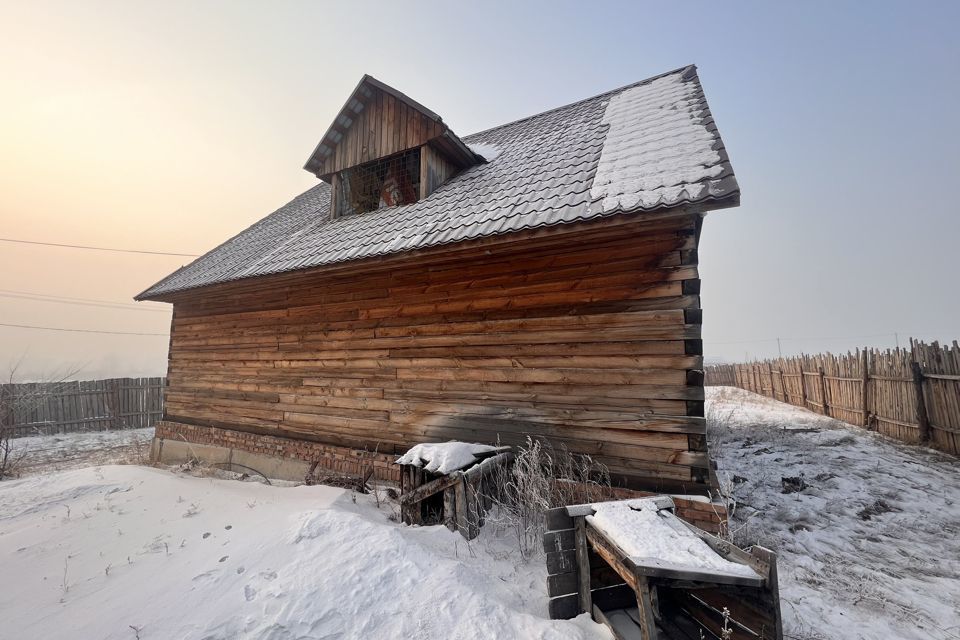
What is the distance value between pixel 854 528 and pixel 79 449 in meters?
18.4

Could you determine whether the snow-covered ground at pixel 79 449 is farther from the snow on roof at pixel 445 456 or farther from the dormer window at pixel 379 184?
the snow on roof at pixel 445 456

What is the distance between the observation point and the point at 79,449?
12133 millimetres

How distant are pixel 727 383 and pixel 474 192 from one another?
25.2 meters

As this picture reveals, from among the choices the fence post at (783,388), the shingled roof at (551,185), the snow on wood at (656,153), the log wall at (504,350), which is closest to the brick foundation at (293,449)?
the log wall at (504,350)

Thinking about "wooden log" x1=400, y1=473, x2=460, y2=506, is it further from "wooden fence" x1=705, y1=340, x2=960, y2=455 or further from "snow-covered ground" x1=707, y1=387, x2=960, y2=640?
"wooden fence" x1=705, y1=340, x2=960, y2=455

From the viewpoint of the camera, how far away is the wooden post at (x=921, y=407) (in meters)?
8.55

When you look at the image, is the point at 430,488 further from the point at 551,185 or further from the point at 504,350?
the point at 551,185

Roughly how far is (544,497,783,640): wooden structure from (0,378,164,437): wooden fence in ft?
56.7

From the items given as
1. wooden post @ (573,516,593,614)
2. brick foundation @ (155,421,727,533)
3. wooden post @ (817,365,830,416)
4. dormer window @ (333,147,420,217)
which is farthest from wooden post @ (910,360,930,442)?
dormer window @ (333,147,420,217)

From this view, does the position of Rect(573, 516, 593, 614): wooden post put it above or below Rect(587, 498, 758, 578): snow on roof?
below

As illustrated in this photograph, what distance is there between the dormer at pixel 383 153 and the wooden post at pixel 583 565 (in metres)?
6.04

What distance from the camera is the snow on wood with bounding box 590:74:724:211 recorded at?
4.03 meters

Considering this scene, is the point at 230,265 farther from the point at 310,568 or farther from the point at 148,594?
the point at 310,568

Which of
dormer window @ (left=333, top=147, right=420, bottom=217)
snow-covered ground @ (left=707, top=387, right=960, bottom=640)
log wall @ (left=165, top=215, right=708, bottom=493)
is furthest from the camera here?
dormer window @ (left=333, top=147, right=420, bottom=217)
